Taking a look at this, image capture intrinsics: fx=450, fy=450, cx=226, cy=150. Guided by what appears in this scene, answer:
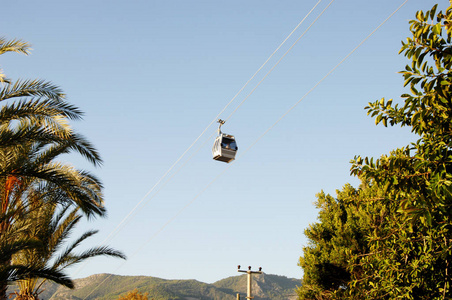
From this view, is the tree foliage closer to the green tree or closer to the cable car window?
the cable car window

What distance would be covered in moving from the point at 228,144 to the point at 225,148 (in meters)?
0.25

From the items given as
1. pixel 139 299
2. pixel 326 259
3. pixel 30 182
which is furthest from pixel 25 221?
pixel 139 299

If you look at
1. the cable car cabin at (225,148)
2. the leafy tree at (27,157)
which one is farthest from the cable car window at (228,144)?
the leafy tree at (27,157)

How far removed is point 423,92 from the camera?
7.49 metres

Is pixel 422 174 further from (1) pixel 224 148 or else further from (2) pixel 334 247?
(2) pixel 334 247

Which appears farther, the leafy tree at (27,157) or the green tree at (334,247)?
the green tree at (334,247)

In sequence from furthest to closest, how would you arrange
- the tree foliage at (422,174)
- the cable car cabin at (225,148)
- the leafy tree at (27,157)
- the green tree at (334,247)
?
the green tree at (334,247)
the cable car cabin at (225,148)
the leafy tree at (27,157)
the tree foliage at (422,174)

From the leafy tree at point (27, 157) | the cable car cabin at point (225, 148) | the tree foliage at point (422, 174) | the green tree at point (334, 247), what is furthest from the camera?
the green tree at point (334, 247)

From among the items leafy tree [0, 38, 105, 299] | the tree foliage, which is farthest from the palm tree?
the tree foliage

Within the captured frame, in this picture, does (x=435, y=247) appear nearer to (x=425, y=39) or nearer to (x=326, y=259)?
(x=425, y=39)

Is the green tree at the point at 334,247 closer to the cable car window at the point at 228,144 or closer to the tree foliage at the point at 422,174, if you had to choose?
the cable car window at the point at 228,144

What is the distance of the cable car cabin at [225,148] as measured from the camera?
62.1ft

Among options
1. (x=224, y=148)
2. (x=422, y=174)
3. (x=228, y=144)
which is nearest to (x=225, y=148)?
(x=224, y=148)

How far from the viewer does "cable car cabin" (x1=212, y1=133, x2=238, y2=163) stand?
18.9 meters
